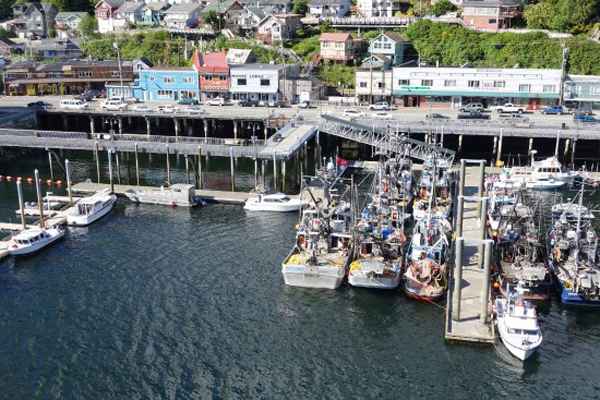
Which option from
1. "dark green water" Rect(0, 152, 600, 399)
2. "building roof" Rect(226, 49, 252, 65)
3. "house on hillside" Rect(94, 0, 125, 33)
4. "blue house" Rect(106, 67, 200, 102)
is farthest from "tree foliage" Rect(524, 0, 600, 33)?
"house on hillside" Rect(94, 0, 125, 33)

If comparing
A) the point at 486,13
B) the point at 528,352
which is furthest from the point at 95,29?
the point at 528,352

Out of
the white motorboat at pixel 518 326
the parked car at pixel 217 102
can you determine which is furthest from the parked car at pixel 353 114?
the white motorboat at pixel 518 326

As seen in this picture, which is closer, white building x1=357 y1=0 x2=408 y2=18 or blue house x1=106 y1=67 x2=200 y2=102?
blue house x1=106 y1=67 x2=200 y2=102

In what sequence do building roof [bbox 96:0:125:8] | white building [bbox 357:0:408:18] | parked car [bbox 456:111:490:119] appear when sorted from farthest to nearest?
building roof [bbox 96:0:125:8] < white building [bbox 357:0:408:18] < parked car [bbox 456:111:490:119]

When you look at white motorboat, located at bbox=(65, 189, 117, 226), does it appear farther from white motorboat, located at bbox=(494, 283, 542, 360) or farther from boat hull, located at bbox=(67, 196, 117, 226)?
white motorboat, located at bbox=(494, 283, 542, 360)

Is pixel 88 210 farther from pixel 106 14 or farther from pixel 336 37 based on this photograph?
pixel 106 14

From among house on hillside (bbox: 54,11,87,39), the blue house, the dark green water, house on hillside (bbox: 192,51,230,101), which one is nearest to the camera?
the dark green water

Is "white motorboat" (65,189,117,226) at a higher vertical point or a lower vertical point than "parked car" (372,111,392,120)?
lower

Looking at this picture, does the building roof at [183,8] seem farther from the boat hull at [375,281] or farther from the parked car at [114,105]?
the boat hull at [375,281]
